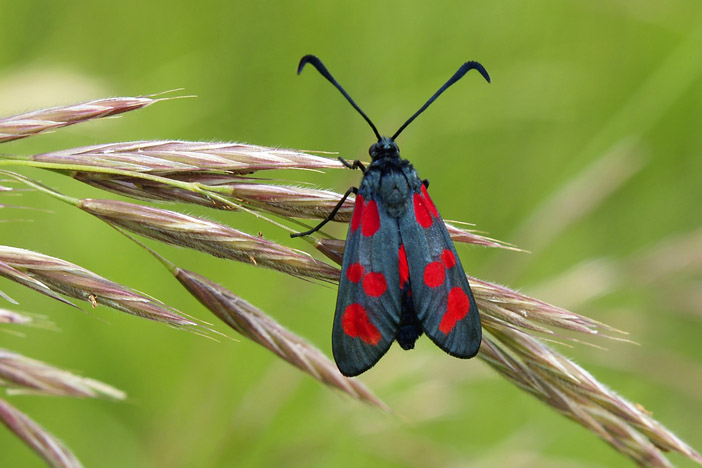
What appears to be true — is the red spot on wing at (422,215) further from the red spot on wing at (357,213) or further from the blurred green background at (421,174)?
the blurred green background at (421,174)

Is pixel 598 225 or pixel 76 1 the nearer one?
pixel 76 1

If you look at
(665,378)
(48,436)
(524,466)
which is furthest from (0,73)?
(665,378)

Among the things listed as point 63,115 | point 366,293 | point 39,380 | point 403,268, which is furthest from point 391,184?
point 39,380

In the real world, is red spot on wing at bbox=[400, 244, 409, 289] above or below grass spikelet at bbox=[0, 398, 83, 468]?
above

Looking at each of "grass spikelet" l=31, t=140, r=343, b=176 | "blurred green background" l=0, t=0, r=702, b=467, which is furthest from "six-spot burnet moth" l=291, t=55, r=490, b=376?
"blurred green background" l=0, t=0, r=702, b=467

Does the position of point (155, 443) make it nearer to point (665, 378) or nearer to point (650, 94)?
point (665, 378)

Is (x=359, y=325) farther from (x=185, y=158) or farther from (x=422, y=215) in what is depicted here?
(x=185, y=158)

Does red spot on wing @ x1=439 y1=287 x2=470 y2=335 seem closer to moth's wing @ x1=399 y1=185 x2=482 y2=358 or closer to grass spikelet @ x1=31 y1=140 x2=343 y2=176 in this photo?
Answer: moth's wing @ x1=399 y1=185 x2=482 y2=358
